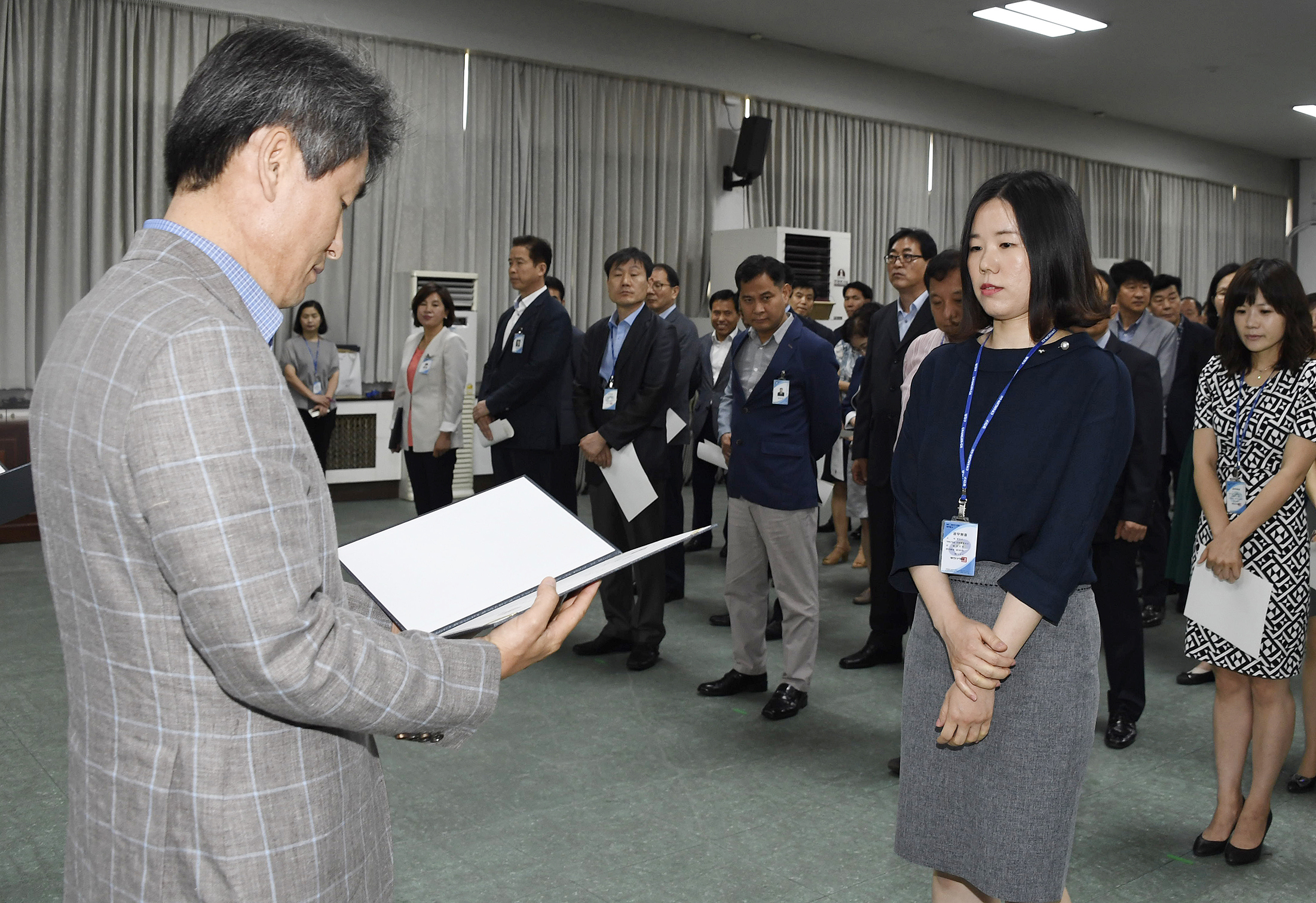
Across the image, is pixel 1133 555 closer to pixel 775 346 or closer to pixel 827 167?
pixel 775 346

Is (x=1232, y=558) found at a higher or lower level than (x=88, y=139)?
lower

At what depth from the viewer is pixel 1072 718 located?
1610 mm

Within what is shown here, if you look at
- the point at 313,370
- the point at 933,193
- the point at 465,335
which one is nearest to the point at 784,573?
the point at 313,370

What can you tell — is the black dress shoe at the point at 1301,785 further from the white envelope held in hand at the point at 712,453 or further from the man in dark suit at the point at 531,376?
the man in dark suit at the point at 531,376

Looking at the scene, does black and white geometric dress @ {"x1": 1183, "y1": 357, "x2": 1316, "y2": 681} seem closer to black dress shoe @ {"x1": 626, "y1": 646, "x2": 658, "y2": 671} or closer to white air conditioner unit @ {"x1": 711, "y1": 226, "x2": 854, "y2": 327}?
black dress shoe @ {"x1": 626, "y1": 646, "x2": 658, "y2": 671}

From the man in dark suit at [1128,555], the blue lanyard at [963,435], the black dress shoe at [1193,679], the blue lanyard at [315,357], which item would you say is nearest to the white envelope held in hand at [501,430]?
the man in dark suit at [1128,555]

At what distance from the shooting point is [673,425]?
4.49 metres

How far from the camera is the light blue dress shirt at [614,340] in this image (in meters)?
4.30

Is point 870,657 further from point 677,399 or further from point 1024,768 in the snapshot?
point 1024,768

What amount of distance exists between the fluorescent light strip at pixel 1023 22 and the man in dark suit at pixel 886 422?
524 cm

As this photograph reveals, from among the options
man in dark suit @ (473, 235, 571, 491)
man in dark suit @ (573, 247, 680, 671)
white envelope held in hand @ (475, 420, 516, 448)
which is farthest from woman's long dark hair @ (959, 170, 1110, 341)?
white envelope held in hand @ (475, 420, 516, 448)

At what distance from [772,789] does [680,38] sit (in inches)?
298

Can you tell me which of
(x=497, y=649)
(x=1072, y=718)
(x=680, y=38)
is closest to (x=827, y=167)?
(x=680, y=38)

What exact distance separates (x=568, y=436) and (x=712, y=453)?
65 cm
